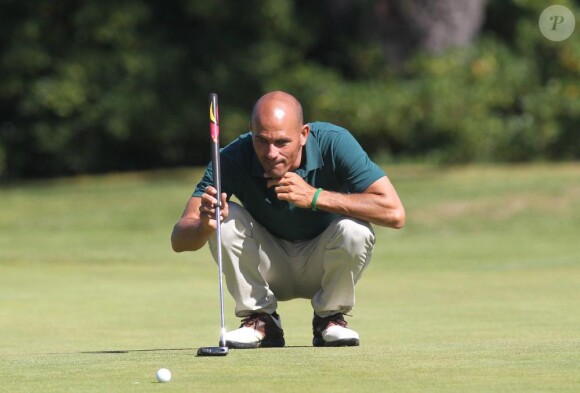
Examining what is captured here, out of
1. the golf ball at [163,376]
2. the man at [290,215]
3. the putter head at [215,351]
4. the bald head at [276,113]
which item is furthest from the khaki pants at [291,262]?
the golf ball at [163,376]

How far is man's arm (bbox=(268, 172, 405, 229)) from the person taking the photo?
6.33m

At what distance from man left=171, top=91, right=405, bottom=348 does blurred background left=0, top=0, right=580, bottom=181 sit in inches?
640

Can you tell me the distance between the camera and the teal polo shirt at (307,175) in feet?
21.6

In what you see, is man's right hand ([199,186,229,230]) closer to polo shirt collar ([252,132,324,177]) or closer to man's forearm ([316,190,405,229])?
polo shirt collar ([252,132,324,177])

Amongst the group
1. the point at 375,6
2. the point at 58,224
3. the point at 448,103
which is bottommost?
the point at 58,224

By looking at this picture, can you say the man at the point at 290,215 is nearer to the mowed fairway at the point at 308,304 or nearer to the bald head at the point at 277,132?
the bald head at the point at 277,132

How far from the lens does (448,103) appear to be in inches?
906

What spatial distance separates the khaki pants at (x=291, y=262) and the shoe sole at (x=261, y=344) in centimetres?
16

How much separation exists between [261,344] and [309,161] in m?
0.98

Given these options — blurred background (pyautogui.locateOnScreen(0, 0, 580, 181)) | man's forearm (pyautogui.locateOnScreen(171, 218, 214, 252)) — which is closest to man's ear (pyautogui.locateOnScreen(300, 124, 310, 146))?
man's forearm (pyautogui.locateOnScreen(171, 218, 214, 252))

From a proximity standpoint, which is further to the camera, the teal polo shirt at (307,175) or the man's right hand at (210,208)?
the teal polo shirt at (307,175)

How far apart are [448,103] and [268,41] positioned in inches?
153

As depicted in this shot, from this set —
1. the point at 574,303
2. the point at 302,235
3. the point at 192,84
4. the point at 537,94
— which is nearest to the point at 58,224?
the point at 192,84

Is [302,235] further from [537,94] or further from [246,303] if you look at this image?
[537,94]
